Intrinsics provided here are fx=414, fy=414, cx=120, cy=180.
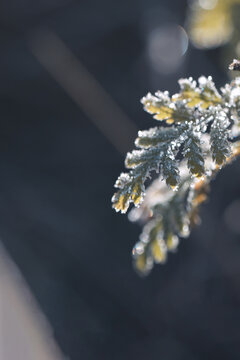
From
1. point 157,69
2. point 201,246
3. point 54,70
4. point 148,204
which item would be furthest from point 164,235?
point 54,70

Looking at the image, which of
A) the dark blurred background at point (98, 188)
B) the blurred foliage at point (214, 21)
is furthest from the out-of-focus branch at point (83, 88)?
the blurred foliage at point (214, 21)

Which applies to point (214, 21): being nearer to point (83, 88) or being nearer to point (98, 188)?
point (98, 188)

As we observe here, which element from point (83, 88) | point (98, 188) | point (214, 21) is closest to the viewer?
point (214, 21)

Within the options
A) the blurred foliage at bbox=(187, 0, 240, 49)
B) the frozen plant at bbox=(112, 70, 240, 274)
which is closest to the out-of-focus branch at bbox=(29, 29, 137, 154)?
the blurred foliage at bbox=(187, 0, 240, 49)

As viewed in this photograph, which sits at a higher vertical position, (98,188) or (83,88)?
(83,88)

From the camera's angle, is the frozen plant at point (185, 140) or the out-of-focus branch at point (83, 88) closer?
the frozen plant at point (185, 140)

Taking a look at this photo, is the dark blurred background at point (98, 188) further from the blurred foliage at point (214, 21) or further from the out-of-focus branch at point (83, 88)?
the blurred foliage at point (214, 21)

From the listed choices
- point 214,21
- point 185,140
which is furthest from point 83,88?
point 185,140

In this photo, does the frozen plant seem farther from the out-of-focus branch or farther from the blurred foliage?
the out-of-focus branch
